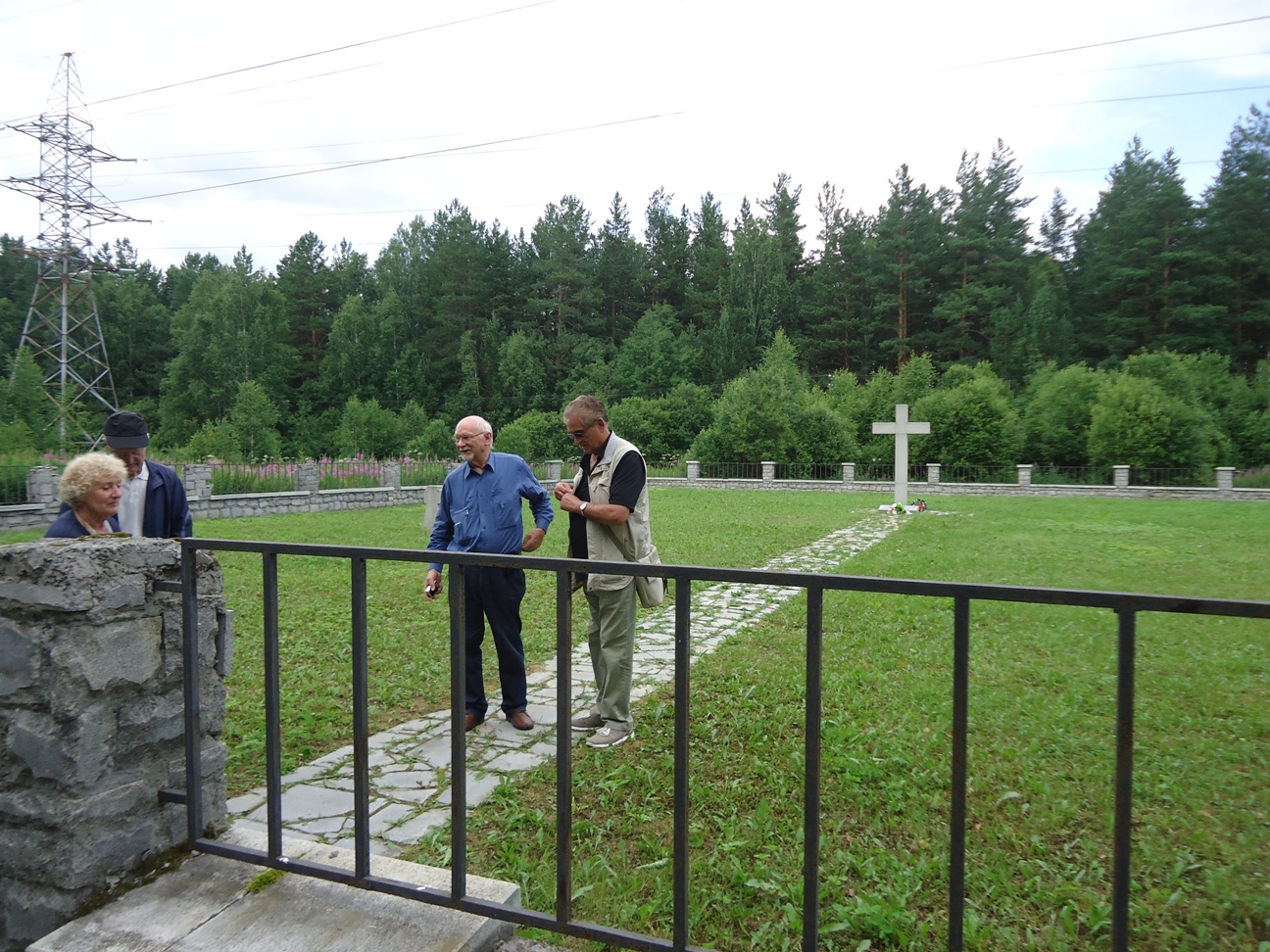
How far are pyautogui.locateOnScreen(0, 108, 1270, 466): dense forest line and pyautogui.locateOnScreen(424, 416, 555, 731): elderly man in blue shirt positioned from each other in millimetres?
27105

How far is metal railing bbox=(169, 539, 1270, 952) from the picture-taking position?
4.90 feet

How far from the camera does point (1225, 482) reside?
24938mm

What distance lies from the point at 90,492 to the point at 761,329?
156 ft

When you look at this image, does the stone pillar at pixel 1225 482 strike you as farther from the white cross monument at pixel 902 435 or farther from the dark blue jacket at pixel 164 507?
the dark blue jacket at pixel 164 507

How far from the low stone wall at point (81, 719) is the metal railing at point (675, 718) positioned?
100 mm

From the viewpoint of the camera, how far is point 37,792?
2.19 m

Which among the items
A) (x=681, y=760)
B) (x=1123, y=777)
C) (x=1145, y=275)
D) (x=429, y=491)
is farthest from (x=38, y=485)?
(x=1145, y=275)

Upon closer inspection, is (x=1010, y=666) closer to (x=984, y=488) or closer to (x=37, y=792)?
(x=37, y=792)

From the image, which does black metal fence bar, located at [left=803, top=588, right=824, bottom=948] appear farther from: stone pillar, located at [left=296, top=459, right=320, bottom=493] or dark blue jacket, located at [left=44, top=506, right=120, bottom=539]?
stone pillar, located at [left=296, top=459, right=320, bottom=493]

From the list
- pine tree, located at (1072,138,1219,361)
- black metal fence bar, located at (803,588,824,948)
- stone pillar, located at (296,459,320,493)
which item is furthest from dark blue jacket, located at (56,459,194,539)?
pine tree, located at (1072,138,1219,361)

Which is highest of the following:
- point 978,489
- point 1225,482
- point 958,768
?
point 958,768

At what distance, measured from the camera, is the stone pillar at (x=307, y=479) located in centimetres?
1861

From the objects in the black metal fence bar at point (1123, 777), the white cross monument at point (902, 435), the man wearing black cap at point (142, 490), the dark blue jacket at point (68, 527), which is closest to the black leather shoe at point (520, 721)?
the man wearing black cap at point (142, 490)

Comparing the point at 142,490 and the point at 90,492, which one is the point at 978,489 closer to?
the point at 142,490
